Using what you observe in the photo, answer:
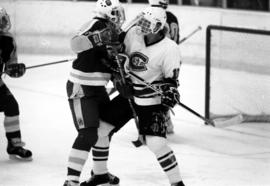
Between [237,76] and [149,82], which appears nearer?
[149,82]

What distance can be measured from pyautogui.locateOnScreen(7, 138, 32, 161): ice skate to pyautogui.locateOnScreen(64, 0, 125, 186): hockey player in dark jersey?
28.9 inches

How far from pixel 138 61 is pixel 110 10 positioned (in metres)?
0.32

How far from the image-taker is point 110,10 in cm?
390

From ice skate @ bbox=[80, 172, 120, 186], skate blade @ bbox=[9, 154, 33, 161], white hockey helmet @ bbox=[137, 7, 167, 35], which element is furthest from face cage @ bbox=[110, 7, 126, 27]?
skate blade @ bbox=[9, 154, 33, 161]

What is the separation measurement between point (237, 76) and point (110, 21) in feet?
6.74

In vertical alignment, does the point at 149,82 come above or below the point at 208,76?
above

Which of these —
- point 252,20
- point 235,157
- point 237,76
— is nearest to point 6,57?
point 235,157

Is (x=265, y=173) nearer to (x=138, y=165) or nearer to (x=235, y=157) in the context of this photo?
(x=235, y=157)

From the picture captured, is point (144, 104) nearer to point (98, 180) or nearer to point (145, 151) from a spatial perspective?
point (98, 180)

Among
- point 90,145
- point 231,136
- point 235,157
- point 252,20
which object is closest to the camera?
point 90,145

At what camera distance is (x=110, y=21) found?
3.94m

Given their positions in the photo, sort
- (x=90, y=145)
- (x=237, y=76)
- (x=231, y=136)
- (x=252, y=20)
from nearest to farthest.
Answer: (x=90, y=145), (x=231, y=136), (x=237, y=76), (x=252, y=20)

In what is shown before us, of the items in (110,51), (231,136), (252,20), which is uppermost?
(110,51)

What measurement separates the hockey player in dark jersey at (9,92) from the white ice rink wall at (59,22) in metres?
3.44
